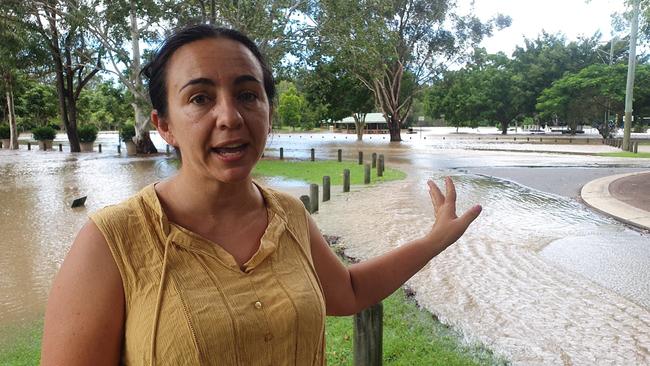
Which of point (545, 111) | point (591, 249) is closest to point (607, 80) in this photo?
point (545, 111)

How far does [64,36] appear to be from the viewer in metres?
26.0

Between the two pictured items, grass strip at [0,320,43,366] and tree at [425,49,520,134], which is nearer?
grass strip at [0,320,43,366]

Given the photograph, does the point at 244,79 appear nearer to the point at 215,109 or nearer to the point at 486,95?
the point at 215,109

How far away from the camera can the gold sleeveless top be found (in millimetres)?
1195

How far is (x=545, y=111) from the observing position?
45.2 meters

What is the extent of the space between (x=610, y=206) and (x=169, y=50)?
1086cm

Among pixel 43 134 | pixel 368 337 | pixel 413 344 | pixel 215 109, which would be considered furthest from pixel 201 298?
pixel 43 134

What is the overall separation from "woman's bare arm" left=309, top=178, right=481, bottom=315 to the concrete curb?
26.1ft

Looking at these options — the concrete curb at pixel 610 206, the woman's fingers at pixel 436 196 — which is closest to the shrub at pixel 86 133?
the concrete curb at pixel 610 206

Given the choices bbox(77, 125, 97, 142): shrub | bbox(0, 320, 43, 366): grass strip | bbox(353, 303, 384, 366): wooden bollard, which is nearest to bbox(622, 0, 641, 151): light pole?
bbox(353, 303, 384, 366): wooden bollard

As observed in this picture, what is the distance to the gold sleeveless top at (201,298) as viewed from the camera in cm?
120

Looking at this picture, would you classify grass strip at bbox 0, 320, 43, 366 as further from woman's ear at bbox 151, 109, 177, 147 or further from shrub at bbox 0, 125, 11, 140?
shrub at bbox 0, 125, 11, 140

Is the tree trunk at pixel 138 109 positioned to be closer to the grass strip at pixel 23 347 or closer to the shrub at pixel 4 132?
the shrub at pixel 4 132

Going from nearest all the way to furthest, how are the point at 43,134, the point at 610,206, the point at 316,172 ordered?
1. the point at 610,206
2. the point at 316,172
3. the point at 43,134
